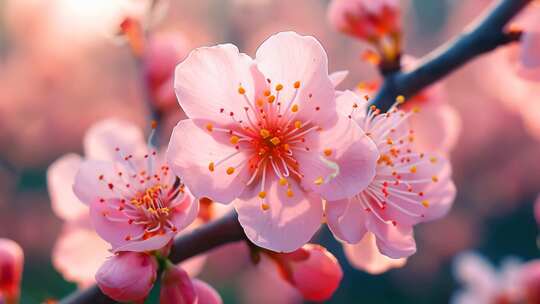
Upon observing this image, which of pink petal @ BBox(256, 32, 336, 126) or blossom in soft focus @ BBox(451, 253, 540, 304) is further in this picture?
blossom in soft focus @ BBox(451, 253, 540, 304)

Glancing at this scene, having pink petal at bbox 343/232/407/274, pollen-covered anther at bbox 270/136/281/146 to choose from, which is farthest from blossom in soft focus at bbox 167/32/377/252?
pink petal at bbox 343/232/407/274

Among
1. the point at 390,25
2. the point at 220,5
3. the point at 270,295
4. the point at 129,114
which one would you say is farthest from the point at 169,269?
the point at 220,5

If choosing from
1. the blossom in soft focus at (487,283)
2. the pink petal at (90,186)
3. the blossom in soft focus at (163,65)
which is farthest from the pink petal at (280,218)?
the blossom in soft focus at (487,283)

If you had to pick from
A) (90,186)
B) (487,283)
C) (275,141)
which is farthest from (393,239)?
(487,283)

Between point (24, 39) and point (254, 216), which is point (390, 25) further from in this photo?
point (24, 39)

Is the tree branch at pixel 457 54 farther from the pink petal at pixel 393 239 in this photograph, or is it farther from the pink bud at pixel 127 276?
the pink bud at pixel 127 276

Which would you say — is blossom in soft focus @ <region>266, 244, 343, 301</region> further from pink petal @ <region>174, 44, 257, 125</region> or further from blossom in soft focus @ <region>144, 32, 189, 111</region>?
blossom in soft focus @ <region>144, 32, 189, 111</region>
